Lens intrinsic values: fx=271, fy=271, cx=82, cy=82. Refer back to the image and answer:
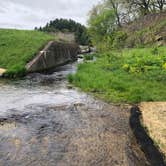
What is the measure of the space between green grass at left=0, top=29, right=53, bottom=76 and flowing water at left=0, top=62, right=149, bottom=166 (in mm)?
6139

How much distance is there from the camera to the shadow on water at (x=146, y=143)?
17.5 feet

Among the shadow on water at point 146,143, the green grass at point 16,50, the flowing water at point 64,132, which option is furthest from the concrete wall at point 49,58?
the shadow on water at point 146,143

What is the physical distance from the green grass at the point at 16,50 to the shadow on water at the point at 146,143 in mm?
9618

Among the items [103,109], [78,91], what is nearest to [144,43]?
[78,91]

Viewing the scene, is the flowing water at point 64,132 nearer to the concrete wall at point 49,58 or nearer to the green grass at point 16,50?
the green grass at point 16,50

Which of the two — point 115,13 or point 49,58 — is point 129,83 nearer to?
point 49,58

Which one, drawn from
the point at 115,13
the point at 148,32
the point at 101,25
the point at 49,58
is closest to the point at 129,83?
the point at 49,58

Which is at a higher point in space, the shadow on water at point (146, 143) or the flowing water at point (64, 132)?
the flowing water at point (64, 132)

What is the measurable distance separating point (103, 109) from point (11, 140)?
3538 millimetres

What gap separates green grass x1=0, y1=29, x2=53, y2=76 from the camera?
1642 cm

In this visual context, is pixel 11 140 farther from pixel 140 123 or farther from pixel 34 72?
pixel 34 72

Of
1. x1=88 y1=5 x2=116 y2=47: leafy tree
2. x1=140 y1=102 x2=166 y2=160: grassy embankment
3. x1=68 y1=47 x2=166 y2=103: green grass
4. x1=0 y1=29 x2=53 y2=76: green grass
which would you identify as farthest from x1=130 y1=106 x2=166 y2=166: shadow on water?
x1=88 y1=5 x2=116 y2=47: leafy tree

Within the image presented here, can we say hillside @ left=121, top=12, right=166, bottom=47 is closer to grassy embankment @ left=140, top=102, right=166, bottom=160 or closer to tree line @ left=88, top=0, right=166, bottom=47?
tree line @ left=88, top=0, right=166, bottom=47

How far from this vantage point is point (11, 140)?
600cm
